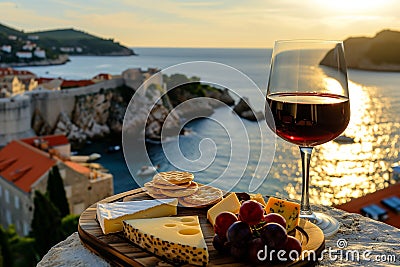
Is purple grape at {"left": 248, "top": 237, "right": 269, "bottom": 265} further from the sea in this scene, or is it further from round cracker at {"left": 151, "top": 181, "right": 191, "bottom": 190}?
round cracker at {"left": 151, "top": 181, "right": 191, "bottom": 190}

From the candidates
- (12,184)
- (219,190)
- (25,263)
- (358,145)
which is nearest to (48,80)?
(12,184)

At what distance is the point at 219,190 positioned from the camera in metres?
1.22

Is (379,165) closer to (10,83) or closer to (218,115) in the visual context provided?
(218,115)

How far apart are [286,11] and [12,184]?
860 cm

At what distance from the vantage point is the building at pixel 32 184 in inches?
478

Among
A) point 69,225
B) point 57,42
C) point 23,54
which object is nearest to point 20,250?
point 69,225

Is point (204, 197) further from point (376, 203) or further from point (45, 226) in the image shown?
point (45, 226)

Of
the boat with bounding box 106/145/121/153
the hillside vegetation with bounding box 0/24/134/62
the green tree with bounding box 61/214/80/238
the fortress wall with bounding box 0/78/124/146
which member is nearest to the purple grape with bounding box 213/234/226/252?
the green tree with bounding box 61/214/80/238

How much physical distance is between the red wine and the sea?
0.22 feet

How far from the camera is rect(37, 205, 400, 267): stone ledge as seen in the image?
36.7 inches

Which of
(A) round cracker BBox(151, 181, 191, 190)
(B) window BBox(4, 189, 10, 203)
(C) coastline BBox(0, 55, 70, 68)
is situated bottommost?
(B) window BBox(4, 189, 10, 203)

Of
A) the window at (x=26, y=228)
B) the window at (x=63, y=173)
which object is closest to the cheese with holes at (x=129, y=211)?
the window at (x=63, y=173)

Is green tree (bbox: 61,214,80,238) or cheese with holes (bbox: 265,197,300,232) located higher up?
cheese with holes (bbox: 265,197,300,232)

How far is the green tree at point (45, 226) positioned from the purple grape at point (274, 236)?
841cm
